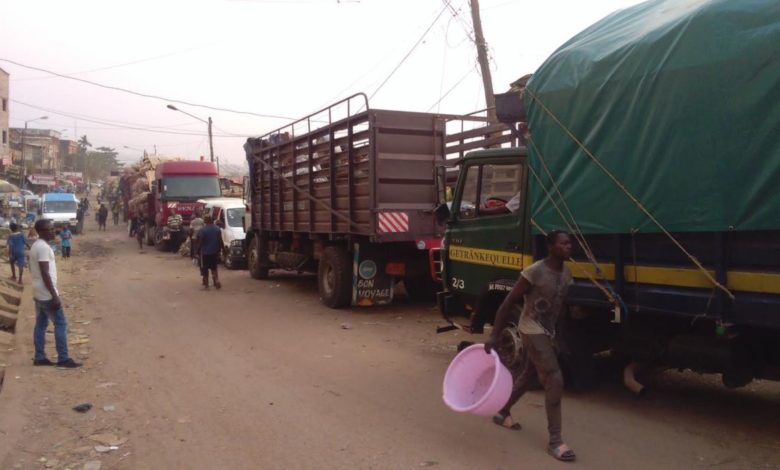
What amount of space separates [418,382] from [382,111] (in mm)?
4689

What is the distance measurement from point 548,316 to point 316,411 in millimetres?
2213

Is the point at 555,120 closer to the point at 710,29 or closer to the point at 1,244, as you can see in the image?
the point at 710,29

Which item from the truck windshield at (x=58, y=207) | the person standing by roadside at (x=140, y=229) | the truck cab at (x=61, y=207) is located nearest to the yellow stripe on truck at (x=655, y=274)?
the person standing by roadside at (x=140, y=229)

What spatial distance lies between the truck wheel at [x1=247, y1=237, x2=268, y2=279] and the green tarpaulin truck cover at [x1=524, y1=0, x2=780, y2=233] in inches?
421

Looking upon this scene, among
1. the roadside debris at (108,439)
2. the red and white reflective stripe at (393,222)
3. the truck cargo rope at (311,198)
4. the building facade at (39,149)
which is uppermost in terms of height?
the building facade at (39,149)

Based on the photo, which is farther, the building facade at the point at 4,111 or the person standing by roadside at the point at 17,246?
the building facade at the point at 4,111

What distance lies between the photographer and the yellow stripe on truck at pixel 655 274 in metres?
4.00

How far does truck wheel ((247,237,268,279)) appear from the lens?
15.3 meters

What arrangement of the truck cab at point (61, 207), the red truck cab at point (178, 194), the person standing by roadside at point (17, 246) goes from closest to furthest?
1. the person standing by roadside at point (17, 246)
2. the red truck cab at point (178, 194)
3. the truck cab at point (61, 207)

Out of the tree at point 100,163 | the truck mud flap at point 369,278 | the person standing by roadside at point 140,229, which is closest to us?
the truck mud flap at point 369,278

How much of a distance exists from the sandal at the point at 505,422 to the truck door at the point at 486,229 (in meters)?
1.42

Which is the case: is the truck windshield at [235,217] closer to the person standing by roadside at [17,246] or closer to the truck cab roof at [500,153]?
the person standing by roadside at [17,246]

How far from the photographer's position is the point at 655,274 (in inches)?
183

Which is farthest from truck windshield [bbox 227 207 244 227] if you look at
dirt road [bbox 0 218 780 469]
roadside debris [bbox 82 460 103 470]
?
roadside debris [bbox 82 460 103 470]
